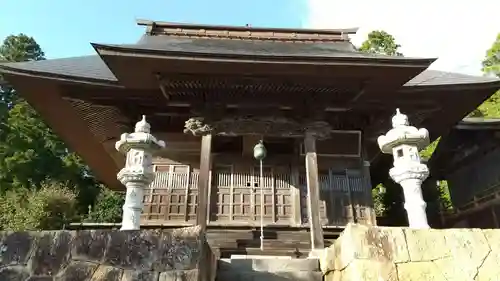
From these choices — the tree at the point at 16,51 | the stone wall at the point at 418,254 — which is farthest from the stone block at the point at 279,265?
the tree at the point at 16,51

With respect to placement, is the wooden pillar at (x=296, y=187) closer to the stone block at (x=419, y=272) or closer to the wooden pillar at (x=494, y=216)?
the stone block at (x=419, y=272)

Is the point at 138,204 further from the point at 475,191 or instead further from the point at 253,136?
the point at 475,191

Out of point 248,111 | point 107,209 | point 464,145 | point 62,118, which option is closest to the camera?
point 248,111

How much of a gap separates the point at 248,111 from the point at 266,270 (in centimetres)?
470

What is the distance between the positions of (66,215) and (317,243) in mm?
15619

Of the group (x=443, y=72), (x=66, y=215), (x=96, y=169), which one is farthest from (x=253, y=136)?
(x=66, y=215)

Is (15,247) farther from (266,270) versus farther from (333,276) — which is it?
(333,276)

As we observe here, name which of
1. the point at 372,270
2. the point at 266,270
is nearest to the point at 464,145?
the point at 266,270

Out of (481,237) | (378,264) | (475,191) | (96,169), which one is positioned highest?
(96,169)

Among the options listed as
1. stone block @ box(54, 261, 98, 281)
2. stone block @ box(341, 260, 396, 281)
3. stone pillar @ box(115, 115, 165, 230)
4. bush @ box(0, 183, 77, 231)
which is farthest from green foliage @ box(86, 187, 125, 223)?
stone block @ box(341, 260, 396, 281)

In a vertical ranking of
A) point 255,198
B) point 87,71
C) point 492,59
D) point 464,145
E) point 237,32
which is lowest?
point 255,198

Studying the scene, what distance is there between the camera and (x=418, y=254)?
473 centimetres

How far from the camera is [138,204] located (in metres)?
6.72

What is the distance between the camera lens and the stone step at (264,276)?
5484 mm
